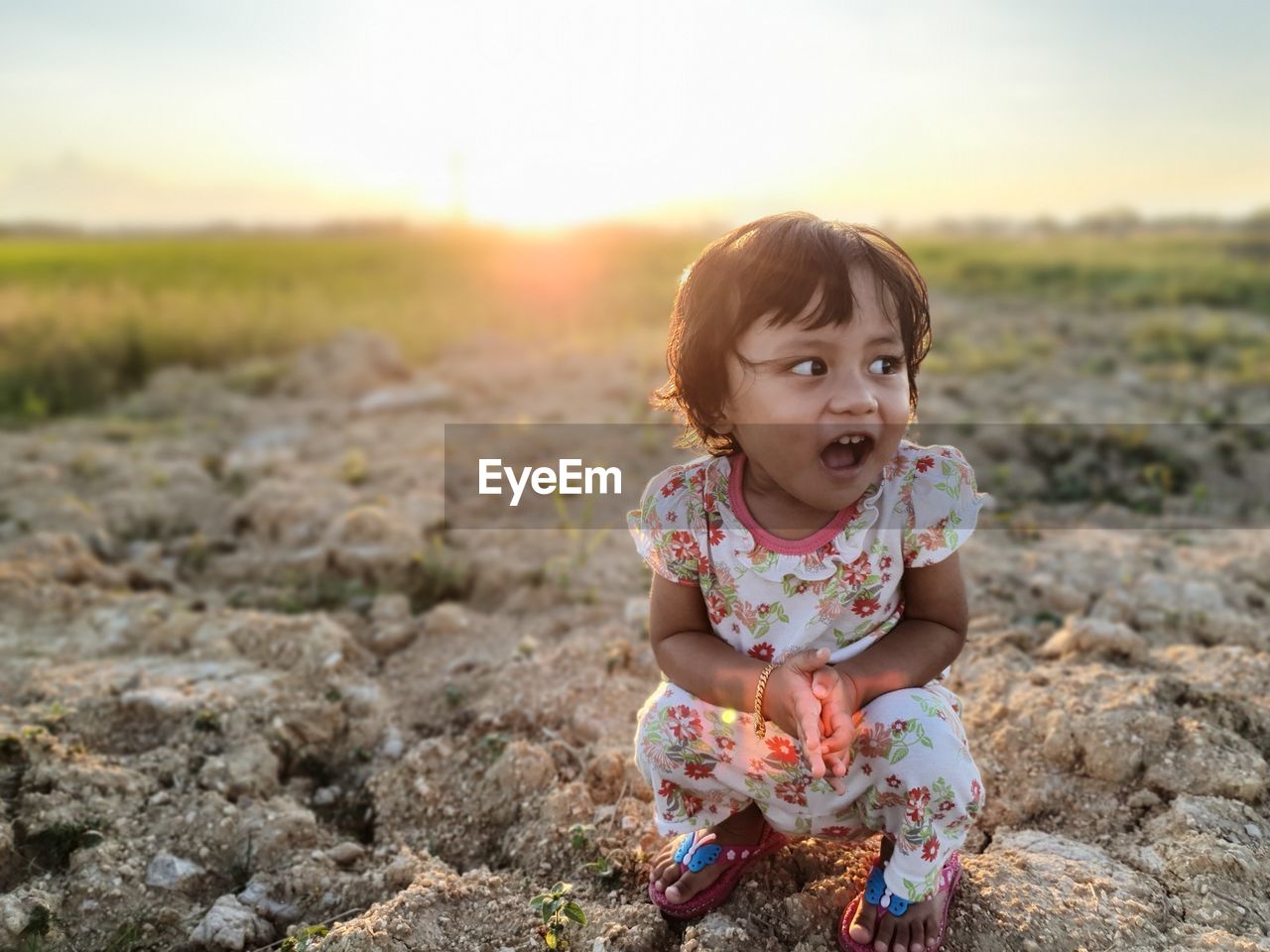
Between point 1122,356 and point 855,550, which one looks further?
point 1122,356

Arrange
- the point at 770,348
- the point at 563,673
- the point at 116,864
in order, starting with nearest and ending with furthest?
the point at 770,348, the point at 116,864, the point at 563,673

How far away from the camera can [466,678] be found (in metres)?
3.21

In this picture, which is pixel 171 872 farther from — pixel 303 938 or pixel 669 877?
pixel 669 877

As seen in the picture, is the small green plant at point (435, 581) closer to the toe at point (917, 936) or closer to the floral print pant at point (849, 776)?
the floral print pant at point (849, 776)

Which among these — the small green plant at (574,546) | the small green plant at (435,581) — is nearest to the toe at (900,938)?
the small green plant at (574,546)

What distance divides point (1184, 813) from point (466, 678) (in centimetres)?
204

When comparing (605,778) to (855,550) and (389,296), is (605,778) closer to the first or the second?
(855,550)

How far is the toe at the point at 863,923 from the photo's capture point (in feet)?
6.38

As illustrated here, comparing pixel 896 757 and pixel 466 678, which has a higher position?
pixel 896 757

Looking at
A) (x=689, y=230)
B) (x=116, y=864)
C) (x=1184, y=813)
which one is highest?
(x=689, y=230)

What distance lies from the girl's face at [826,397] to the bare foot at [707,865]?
0.78 meters

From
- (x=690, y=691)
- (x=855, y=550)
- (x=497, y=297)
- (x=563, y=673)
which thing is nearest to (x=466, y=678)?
(x=563, y=673)

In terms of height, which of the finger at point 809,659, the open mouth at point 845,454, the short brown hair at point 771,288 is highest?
the short brown hair at point 771,288

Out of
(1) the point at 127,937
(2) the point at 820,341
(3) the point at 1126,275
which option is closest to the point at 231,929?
(1) the point at 127,937
